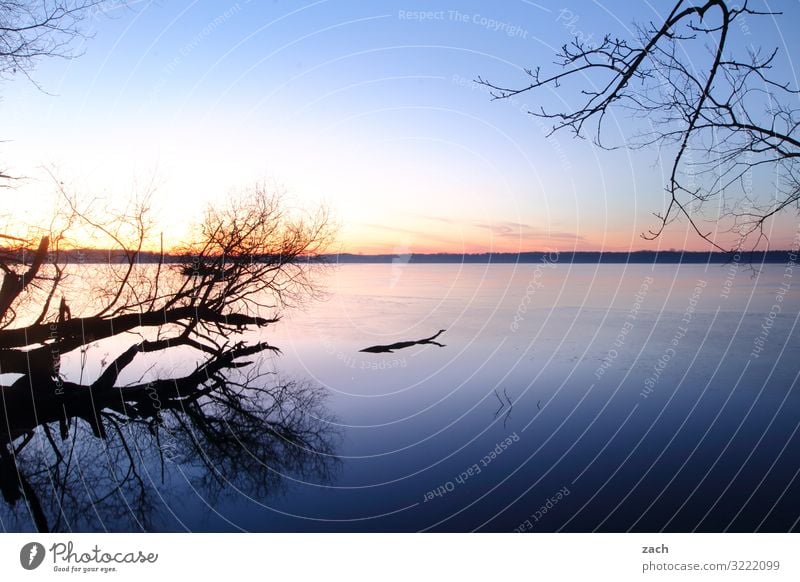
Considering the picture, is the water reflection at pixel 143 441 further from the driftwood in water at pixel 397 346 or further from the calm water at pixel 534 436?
the driftwood in water at pixel 397 346

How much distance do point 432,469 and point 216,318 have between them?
5909 millimetres

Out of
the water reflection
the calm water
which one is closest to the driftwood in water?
the calm water

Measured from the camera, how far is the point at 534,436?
25.3 ft

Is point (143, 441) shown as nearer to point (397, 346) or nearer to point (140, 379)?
point (140, 379)

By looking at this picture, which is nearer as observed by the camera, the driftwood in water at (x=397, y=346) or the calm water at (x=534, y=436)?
the calm water at (x=534, y=436)

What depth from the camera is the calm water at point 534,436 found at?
18.6 ft

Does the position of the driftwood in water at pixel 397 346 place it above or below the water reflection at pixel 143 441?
above

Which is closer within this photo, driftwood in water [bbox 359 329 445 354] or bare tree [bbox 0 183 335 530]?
bare tree [bbox 0 183 335 530]

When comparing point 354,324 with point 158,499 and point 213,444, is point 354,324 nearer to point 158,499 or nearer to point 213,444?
point 213,444

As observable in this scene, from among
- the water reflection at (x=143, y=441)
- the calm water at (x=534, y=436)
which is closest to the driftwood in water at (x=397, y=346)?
the calm water at (x=534, y=436)

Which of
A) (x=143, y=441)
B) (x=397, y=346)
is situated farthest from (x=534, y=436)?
(x=143, y=441)

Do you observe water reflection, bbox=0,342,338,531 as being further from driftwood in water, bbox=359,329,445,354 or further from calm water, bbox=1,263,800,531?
driftwood in water, bbox=359,329,445,354

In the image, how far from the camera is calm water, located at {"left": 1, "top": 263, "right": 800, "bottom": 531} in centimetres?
568
